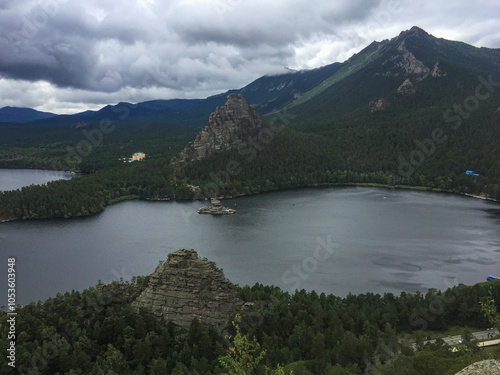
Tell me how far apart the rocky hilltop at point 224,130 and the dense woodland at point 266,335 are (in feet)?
384

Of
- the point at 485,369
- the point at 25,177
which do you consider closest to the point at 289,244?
the point at 485,369

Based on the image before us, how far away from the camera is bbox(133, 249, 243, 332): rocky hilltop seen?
130 feet

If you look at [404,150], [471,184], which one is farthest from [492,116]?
[471,184]

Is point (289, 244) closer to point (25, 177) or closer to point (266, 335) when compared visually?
point (266, 335)

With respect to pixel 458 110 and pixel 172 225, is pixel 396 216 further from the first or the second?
pixel 458 110

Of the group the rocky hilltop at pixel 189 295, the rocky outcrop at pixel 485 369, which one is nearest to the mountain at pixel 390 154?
the rocky hilltop at pixel 189 295

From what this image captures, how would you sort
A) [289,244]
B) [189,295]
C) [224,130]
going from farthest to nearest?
[224,130] → [289,244] → [189,295]

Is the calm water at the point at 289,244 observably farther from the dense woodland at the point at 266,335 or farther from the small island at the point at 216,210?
the dense woodland at the point at 266,335

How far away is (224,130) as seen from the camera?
166375mm

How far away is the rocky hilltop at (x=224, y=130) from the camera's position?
160m

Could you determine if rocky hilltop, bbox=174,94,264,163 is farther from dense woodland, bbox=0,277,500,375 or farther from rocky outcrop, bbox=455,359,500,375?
rocky outcrop, bbox=455,359,500,375

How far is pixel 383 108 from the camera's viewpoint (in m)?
200

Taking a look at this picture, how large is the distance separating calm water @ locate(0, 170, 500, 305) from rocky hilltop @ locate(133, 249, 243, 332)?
16.1 meters

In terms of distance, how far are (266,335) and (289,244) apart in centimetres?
3760
